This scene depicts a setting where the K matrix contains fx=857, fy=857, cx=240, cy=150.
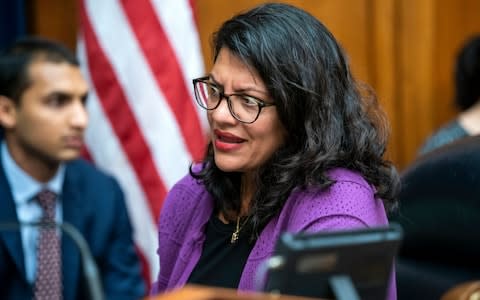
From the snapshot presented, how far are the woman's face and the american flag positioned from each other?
1.02 m

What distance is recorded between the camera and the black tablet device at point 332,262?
0.96 m

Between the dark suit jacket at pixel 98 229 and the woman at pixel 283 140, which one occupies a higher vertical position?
the woman at pixel 283 140

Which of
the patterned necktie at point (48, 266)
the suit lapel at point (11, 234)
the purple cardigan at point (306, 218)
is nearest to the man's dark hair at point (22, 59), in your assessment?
the suit lapel at point (11, 234)

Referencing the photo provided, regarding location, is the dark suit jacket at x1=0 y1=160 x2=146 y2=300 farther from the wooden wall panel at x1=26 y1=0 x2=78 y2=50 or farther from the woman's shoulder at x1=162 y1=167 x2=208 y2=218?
the woman's shoulder at x1=162 y1=167 x2=208 y2=218

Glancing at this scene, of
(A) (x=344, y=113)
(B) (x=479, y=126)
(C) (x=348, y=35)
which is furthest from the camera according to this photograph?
(C) (x=348, y=35)

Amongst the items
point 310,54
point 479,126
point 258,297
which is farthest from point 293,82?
point 479,126

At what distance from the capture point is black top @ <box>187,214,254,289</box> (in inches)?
60.7

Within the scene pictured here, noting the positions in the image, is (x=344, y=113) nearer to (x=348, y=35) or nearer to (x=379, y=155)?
(x=379, y=155)

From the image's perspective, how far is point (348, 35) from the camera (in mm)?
2932

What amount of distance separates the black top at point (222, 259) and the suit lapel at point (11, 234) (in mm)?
812

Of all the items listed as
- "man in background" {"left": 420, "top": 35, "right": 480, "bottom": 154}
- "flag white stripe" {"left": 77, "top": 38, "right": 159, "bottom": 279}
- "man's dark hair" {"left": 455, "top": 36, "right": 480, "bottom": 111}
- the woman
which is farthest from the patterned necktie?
"man's dark hair" {"left": 455, "top": 36, "right": 480, "bottom": 111}

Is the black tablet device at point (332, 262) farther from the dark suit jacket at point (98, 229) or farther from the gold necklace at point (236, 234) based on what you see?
the dark suit jacket at point (98, 229)

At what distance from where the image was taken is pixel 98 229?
246 centimetres

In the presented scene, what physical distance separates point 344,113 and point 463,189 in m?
0.36
